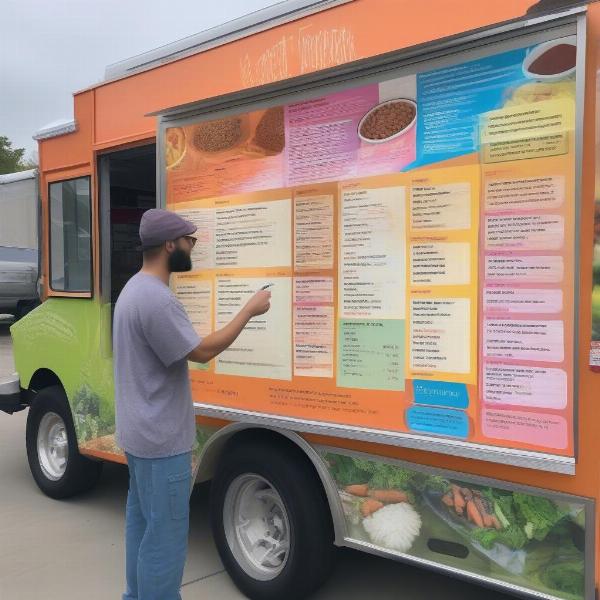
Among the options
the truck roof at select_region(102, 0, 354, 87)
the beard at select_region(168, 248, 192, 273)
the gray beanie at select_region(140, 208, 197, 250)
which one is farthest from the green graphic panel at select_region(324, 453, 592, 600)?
the truck roof at select_region(102, 0, 354, 87)

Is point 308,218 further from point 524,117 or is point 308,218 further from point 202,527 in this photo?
point 202,527

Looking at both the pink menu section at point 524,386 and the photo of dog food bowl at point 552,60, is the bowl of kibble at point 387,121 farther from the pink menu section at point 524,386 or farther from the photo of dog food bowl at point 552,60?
the pink menu section at point 524,386

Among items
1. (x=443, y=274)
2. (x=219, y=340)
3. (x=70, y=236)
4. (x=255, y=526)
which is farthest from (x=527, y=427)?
(x=70, y=236)

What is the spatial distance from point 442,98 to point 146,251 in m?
1.31

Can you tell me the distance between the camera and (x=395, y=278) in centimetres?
275

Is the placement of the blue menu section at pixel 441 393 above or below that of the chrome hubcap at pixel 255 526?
above

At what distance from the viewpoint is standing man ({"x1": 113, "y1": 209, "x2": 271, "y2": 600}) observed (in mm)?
2562

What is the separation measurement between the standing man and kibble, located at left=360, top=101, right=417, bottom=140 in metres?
0.82

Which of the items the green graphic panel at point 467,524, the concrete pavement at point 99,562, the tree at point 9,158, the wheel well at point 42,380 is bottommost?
the concrete pavement at point 99,562

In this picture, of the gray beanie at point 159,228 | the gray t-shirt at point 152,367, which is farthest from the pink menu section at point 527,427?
the gray beanie at point 159,228

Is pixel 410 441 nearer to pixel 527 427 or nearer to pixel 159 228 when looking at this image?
pixel 527 427

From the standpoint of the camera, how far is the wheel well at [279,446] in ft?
9.77

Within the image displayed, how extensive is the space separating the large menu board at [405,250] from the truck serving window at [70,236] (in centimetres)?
139

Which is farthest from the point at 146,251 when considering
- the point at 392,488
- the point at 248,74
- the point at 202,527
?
the point at 202,527
